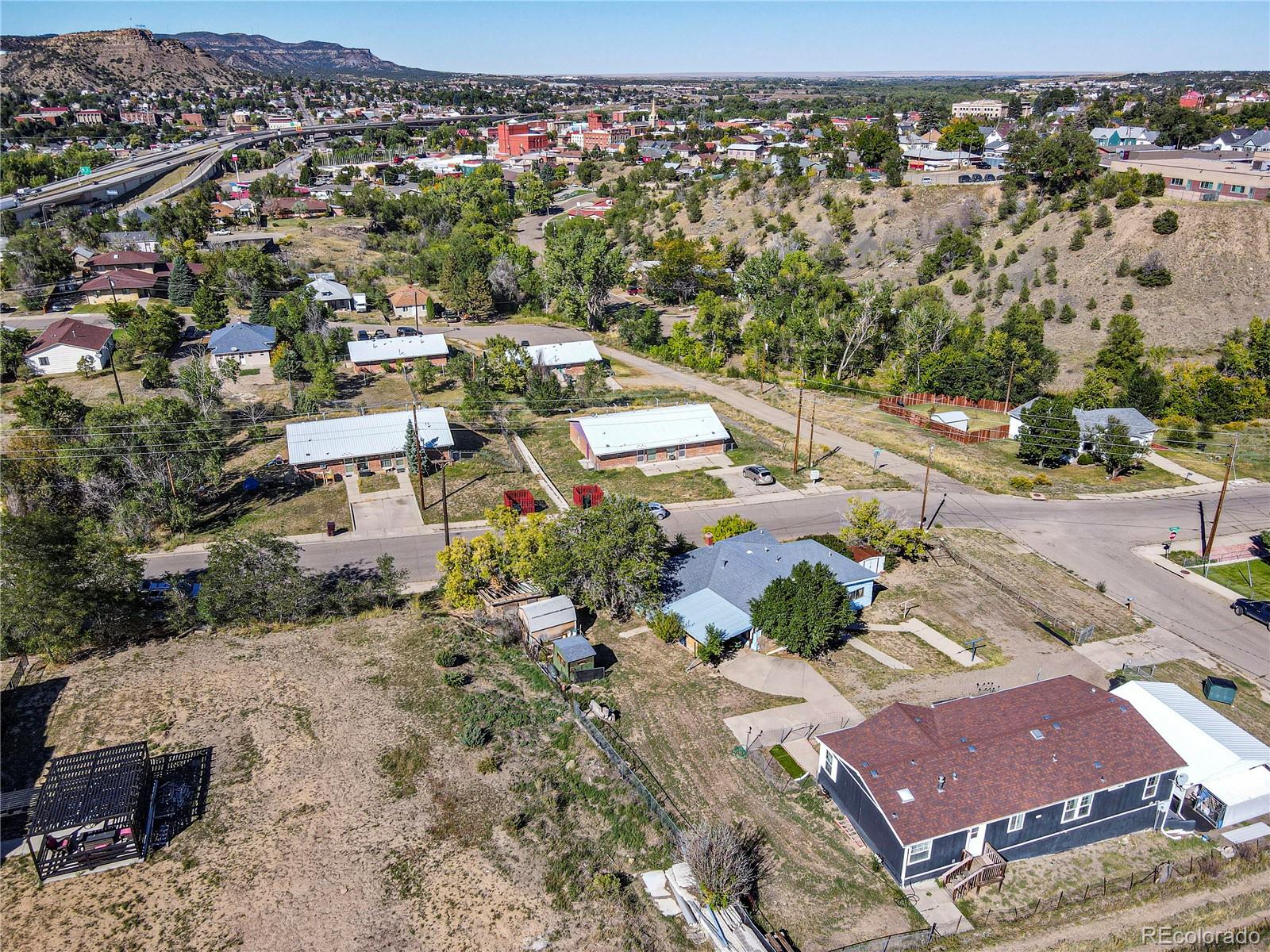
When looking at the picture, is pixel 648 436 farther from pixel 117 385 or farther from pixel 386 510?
pixel 117 385

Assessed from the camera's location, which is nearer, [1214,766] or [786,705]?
[1214,766]

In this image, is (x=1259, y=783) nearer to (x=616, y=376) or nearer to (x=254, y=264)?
(x=616, y=376)

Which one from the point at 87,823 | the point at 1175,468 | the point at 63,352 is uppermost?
the point at 63,352

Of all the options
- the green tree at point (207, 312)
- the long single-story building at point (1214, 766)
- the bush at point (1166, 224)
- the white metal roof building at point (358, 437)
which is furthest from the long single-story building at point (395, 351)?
the bush at point (1166, 224)

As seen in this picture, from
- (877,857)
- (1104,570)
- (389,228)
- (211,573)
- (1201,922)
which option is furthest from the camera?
(389,228)

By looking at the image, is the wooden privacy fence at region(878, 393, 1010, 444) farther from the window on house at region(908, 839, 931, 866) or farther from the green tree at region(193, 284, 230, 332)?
the green tree at region(193, 284, 230, 332)

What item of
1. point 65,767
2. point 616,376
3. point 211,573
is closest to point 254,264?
point 616,376

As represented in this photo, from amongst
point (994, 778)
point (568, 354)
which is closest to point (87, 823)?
point (994, 778)
